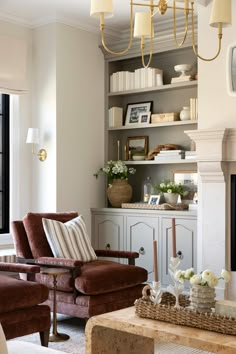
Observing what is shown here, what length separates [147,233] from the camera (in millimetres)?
5566

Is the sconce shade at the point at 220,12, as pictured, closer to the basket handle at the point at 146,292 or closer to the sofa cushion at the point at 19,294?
the basket handle at the point at 146,292

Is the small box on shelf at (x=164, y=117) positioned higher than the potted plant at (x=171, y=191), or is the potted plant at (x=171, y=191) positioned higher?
the small box on shelf at (x=164, y=117)

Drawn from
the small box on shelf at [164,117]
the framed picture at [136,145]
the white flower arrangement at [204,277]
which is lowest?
the white flower arrangement at [204,277]

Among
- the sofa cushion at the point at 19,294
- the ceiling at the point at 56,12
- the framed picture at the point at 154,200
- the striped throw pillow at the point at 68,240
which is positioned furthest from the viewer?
the framed picture at the point at 154,200

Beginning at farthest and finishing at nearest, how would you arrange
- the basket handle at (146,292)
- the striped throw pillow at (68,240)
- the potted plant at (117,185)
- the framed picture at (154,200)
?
the potted plant at (117,185)
the framed picture at (154,200)
the striped throw pillow at (68,240)
the basket handle at (146,292)

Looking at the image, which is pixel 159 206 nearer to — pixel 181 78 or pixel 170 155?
pixel 170 155

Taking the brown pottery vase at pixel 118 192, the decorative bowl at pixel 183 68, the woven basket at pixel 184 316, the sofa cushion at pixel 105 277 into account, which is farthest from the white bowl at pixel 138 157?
the woven basket at pixel 184 316

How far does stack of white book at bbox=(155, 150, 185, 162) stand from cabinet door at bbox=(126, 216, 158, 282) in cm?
63

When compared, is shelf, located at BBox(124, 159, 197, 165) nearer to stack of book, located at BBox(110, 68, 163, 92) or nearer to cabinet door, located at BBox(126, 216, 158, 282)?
cabinet door, located at BBox(126, 216, 158, 282)

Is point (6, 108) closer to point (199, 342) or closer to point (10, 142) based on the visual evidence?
point (10, 142)

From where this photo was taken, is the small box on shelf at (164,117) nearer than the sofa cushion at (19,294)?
No

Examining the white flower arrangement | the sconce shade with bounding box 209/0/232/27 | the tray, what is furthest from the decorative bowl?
the white flower arrangement

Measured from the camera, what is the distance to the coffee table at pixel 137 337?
2517mm

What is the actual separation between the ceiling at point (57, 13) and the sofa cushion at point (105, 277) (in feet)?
7.91
